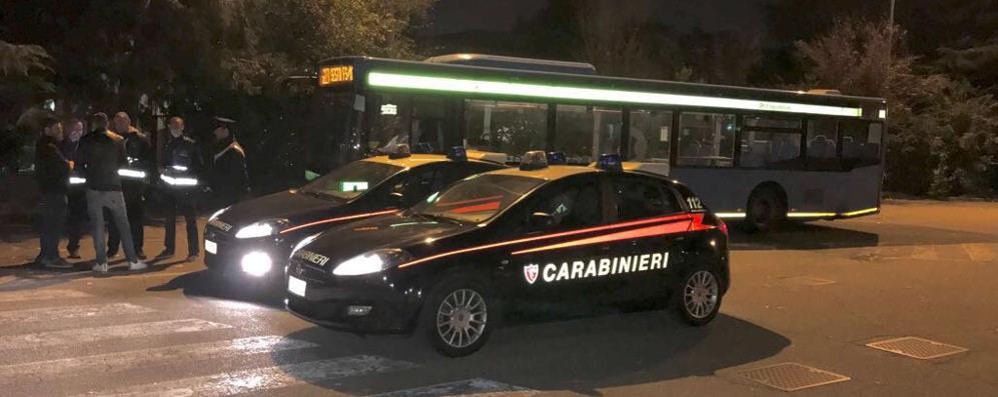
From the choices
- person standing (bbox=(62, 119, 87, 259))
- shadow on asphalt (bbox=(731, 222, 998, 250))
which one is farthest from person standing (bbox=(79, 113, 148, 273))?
shadow on asphalt (bbox=(731, 222, 998, 250))

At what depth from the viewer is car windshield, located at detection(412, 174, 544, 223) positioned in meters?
7.62

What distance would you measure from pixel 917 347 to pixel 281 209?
6.10 meters

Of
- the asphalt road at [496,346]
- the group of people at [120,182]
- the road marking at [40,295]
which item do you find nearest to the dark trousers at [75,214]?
the group of people at [120,182]

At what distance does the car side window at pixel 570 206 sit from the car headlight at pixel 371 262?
44.8 inches

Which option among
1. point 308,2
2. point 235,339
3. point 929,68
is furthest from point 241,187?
point 929,68

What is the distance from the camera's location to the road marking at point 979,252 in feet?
47.9

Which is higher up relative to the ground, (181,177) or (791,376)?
(181,177)

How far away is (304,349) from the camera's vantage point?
7043mm

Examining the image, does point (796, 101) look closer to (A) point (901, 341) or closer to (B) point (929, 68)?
(A) point (901, 341)

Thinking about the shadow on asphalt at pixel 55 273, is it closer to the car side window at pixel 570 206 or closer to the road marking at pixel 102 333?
the road marking at pixel 102 333

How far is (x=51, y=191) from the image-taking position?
35.2 ft

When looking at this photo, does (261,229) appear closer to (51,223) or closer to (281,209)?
(281,209)

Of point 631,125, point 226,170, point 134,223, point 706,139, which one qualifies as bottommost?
point 134,223

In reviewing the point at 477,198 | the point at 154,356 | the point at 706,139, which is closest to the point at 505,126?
the point at 706,139
